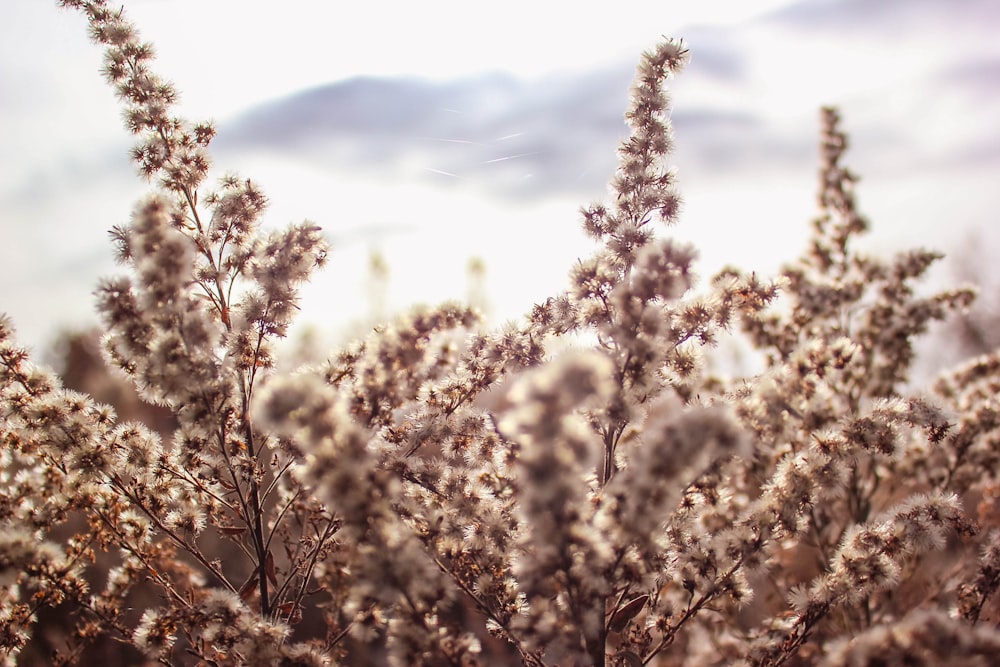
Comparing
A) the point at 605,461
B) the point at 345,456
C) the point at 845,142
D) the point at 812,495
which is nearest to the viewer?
the point at 345,456

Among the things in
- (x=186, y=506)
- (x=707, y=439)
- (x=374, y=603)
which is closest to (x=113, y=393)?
(x=186, y=506)

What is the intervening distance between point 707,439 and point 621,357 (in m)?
0.96

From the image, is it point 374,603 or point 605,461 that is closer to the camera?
point 374,603

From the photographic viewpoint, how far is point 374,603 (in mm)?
2602

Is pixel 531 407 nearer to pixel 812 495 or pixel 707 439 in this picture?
pixel 707 439

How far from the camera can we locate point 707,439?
1791 millimetres

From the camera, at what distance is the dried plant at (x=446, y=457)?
1.94m

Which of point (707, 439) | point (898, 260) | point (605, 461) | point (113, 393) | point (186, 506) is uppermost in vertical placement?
point (113, 393)

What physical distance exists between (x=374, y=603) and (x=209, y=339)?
1296 mm

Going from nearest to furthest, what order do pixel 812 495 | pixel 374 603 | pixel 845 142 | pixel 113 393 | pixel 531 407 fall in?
pixel 531 407, pixel 374 603, pixel 812 495, pixel 845 142, pixel 113 393

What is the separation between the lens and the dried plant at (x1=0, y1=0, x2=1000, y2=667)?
6.38ft

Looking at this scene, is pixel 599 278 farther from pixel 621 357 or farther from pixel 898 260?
pixel 898 260

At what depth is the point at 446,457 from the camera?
3.16m

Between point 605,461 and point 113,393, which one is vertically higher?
point 113,393
